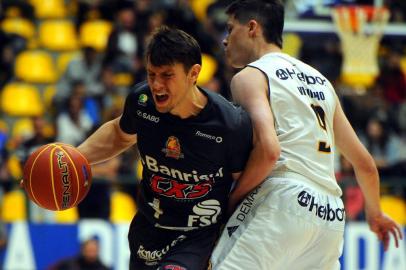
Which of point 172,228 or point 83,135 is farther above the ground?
point 172,228

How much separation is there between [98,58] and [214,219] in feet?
27.3

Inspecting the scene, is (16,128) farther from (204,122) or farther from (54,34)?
(204,122)

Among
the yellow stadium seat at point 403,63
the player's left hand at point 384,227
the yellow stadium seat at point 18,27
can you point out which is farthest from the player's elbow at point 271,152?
the yellow stadium seat at point 18,27

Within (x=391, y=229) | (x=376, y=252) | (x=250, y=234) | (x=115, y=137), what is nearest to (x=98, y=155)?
(x=115, y=137)

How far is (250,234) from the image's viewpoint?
470cm

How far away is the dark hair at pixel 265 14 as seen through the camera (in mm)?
5055

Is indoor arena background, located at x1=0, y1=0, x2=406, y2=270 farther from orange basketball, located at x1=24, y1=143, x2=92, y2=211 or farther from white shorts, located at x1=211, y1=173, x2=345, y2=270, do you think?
white shorts, located at x1=211, y1=173, x2=345, y2=270

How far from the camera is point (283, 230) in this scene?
467 cm

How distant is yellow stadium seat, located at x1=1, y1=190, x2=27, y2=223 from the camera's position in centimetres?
1013

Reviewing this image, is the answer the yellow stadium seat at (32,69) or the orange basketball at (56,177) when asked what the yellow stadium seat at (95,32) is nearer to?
the yellow stadium seat at (32,69)

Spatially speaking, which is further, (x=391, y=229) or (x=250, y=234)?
(x=391, y=229)

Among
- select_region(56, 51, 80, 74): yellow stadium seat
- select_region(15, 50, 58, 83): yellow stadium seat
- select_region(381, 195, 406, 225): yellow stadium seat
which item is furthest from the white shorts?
select_region(15, 50, 58, 83): yellow stadium seat

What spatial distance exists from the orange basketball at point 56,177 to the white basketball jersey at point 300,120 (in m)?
1.09

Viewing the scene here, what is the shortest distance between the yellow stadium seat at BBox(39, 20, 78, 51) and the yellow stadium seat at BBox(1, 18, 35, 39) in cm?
23
